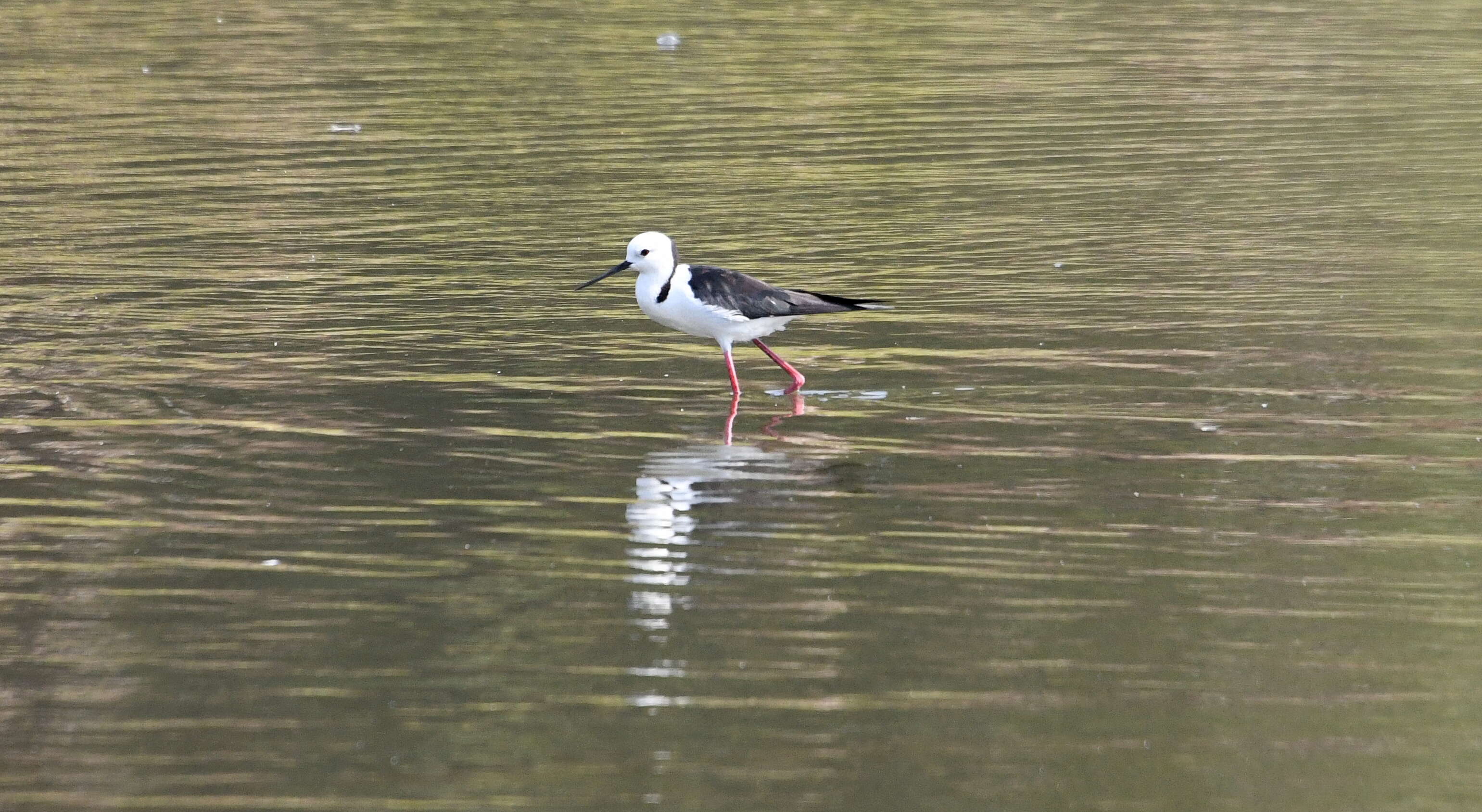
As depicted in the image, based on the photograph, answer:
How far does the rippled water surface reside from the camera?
22.3 feet

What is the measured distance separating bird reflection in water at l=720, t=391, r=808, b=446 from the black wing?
0.52 meters

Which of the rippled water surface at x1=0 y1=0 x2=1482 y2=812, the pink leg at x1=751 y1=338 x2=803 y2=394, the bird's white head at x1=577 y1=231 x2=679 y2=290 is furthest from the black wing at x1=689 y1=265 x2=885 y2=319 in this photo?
the rippled water surface at x1=0 y1=0 x2=1482 y2=812

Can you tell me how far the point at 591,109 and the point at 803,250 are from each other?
822 cm

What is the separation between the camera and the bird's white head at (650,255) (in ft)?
39.7

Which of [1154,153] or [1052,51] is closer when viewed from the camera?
[1154,153]

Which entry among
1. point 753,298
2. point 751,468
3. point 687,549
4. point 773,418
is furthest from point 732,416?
point 687,549

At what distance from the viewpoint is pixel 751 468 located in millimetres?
10477

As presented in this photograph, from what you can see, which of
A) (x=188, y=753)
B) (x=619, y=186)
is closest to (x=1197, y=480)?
(x=188, y=753)

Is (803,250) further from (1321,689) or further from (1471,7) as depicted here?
(1471,7)

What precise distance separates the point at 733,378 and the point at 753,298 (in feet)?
1.61

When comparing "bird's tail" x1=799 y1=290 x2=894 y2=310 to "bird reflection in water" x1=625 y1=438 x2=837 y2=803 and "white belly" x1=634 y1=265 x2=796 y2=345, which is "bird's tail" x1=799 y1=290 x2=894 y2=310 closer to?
"white belly" x1=634 y1=265 x2=796 y2=345

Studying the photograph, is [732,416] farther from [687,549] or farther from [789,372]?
[687,549]

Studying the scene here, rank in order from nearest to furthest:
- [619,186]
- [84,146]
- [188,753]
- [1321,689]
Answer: [188,753], [1321,689], [619,186], [84,146]

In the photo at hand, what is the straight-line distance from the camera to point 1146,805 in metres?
6.27
